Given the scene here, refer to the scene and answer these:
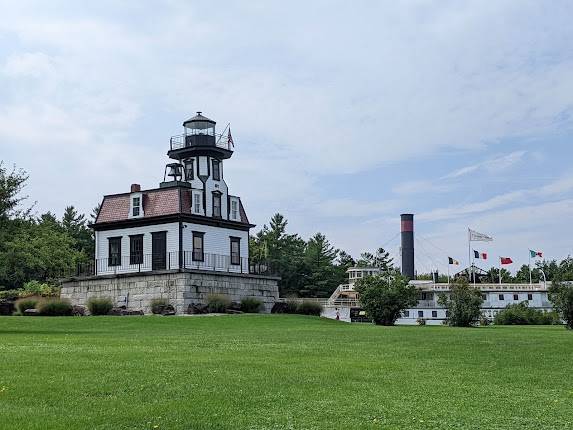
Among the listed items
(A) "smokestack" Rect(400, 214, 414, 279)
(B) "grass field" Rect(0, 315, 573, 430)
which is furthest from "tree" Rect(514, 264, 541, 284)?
(B) "grass field" Rect(0, 315, 573, 430)

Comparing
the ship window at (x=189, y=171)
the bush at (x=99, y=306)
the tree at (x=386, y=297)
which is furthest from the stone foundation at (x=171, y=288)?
the tree at (x=386, y=297)

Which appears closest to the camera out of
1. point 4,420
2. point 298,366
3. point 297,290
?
point 4,420

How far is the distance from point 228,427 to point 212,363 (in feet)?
19.7

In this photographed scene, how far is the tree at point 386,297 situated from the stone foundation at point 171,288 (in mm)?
10283

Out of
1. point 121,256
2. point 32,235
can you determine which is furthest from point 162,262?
point 32,235

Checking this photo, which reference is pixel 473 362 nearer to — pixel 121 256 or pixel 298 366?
pixel 298 366

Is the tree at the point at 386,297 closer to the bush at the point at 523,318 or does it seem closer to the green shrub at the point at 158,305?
the green shrub at the point at 158,305

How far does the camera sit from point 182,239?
47.2 m

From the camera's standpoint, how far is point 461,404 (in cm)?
1142

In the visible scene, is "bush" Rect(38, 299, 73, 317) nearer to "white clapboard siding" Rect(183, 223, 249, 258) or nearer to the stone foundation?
the stone foundation

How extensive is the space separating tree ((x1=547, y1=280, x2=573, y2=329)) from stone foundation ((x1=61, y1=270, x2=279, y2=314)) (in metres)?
18.7

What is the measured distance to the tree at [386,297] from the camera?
3941 centimetres

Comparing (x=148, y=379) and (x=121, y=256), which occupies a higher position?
(x=121, y=256)

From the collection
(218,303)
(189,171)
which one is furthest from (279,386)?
(189,171)
